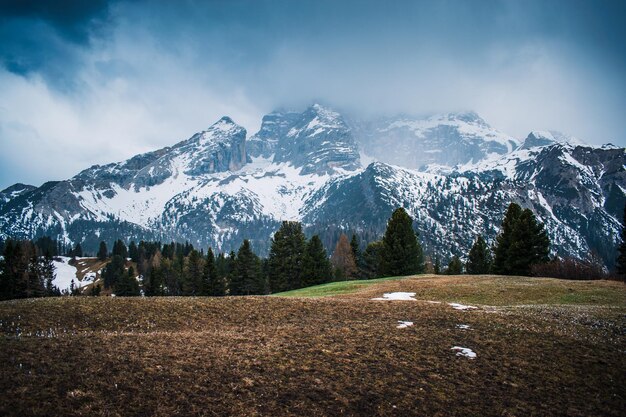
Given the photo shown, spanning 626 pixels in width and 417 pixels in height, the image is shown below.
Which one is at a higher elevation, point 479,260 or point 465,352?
point 479,260

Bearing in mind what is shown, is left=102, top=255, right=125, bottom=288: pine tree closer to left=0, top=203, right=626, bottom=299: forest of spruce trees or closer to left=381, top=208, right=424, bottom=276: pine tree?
left=0, top=203, right=626, bottom=299: forest of spruce trees

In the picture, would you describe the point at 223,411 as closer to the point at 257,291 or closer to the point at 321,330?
the point at 321,330

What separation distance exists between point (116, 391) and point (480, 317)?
20.5 meters

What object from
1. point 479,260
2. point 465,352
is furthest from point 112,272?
point 465,352

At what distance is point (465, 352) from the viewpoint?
16609 millimetres

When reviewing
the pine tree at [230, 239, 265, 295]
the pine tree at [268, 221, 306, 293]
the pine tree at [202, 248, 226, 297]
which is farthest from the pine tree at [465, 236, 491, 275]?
the pine tree at [202, 248, 226, 297]

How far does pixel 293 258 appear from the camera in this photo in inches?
2884

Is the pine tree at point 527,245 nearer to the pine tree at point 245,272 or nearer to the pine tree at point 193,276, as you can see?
the pine tree at point 245,272

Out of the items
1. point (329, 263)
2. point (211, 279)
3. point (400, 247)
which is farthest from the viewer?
point (211, 279)

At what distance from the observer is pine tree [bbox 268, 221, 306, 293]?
73.6 meters

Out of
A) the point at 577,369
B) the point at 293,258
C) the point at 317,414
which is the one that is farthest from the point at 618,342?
the point at 293,258

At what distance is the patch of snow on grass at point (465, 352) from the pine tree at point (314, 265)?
55861 millimetres

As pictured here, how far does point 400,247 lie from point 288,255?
21754 mm

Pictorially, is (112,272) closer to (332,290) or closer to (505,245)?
(332,290)
